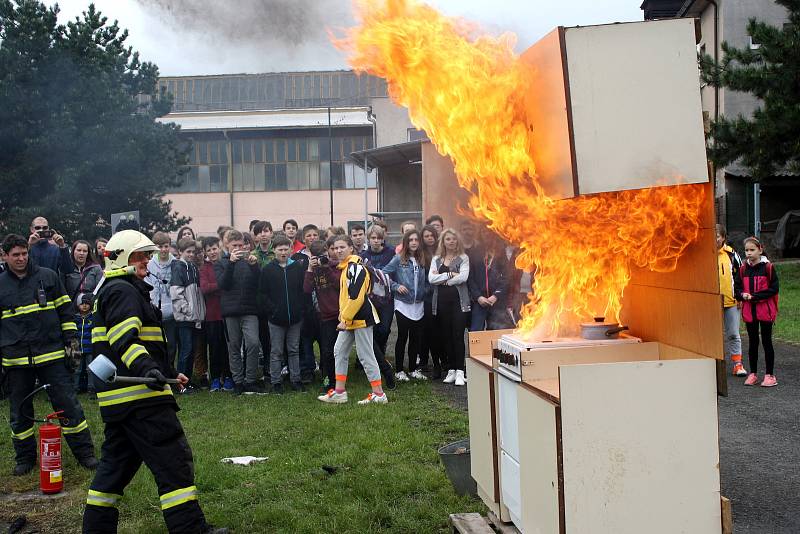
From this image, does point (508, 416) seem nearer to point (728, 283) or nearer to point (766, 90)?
point (728, 283)

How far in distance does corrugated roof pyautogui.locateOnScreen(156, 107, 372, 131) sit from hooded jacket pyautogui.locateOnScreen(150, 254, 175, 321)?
33.3 meters

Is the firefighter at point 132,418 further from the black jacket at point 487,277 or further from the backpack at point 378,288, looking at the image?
the black jacket at point 487,277

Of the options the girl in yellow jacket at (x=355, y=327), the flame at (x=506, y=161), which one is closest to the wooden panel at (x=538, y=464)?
the flame at (x=506, y=161)

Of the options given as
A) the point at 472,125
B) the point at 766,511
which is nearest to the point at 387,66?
the point at 472,125

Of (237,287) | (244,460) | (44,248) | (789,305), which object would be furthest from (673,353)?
(789,305)

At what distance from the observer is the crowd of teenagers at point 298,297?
9938 millimetres

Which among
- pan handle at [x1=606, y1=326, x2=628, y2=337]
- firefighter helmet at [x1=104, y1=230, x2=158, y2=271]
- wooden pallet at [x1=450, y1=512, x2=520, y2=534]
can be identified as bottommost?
wooden pallet at [x1=450, y1=512, x2=520, y2=534]

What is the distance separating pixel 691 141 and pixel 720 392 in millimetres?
1165

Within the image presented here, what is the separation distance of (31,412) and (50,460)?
101cm

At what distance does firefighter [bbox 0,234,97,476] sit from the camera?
22.9 feet

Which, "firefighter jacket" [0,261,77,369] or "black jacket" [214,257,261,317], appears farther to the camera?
"black jacket" [214,257,261,317]

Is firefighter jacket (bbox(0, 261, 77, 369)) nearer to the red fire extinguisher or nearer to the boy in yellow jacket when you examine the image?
the red fire extinguisher

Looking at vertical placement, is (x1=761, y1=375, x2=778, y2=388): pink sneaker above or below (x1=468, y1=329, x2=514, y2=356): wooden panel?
below

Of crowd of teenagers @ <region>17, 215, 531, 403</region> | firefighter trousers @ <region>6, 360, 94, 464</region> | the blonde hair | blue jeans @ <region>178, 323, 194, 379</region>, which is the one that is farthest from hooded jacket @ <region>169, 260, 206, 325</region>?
the blonde hair
